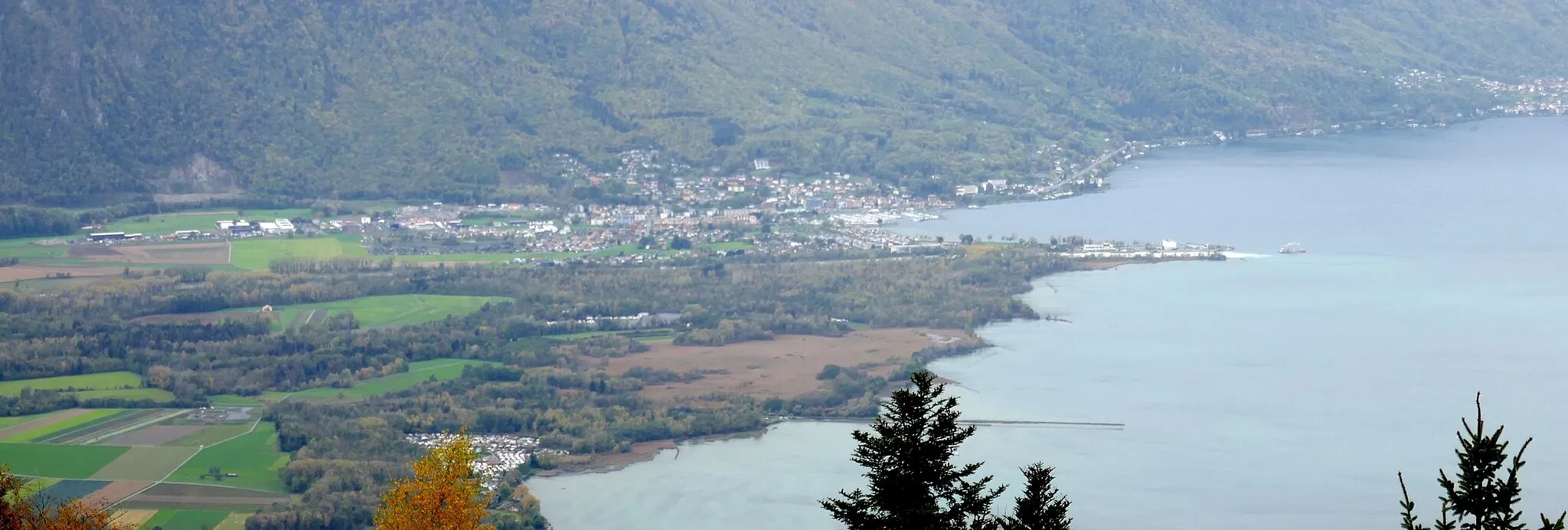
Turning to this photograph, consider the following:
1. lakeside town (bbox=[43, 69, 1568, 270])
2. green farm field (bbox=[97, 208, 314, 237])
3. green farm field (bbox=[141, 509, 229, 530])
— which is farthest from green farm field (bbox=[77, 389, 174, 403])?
green farm field (bbox=[97, 208, 314, 237])

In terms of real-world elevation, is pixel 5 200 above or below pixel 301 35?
below

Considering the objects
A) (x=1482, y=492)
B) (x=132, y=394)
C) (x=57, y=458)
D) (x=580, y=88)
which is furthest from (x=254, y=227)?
(x=1482, y=492)

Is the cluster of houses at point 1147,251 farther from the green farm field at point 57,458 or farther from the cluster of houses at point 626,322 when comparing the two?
the green farm field at point 57,458

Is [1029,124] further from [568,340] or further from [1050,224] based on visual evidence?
[568,340]

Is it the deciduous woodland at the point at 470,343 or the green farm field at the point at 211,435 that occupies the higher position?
the deciduous woodland at the point at 470,343

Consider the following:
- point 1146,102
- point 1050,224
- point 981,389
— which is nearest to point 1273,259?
point 1050,224

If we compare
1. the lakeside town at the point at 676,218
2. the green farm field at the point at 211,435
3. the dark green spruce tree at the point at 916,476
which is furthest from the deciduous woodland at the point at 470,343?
the dark green spruce tree at the point at 916,476
